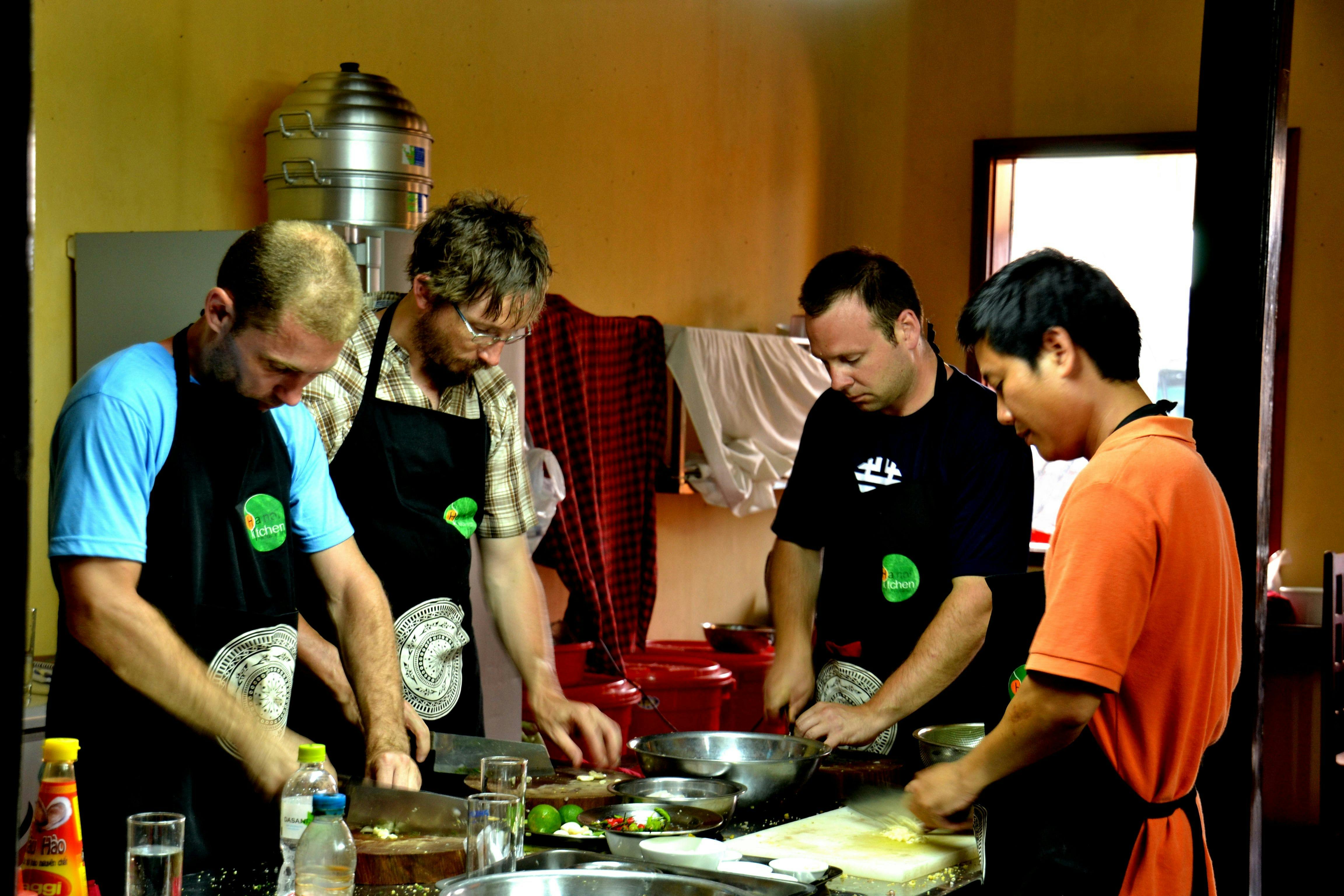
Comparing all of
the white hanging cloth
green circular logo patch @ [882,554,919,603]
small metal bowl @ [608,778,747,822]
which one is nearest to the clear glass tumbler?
small metal bowl @ [608,778,747,822]

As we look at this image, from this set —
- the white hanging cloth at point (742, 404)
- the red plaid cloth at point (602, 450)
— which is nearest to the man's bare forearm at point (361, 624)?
the red plaid cloth at point (602, 450)

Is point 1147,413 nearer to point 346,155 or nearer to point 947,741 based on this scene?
point 947,741

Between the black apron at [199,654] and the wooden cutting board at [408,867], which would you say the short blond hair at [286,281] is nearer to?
the black apron at [199,654]

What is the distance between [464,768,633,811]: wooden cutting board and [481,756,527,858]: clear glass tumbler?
13cm

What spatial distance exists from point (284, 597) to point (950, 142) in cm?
535

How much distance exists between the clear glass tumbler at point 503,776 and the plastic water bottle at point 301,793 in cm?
25

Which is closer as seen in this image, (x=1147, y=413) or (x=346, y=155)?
(x=1147, y=413)

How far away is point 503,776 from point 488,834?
8.3 inches

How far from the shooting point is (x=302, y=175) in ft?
11.0

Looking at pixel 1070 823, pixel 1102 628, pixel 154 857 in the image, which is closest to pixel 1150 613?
pixel 1102 628

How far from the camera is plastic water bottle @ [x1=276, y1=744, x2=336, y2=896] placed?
1.68m

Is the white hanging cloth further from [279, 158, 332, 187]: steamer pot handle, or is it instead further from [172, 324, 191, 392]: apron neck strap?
[172, 324, 191, 392]: apron neck strap

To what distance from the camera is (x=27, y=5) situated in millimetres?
836

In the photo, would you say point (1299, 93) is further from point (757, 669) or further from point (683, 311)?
point (757, 669)
